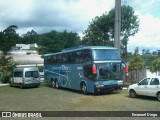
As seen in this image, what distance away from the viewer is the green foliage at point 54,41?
7581 cm

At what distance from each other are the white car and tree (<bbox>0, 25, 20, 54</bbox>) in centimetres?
6265

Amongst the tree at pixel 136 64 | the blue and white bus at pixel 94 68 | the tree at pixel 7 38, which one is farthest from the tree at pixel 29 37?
the blue and white bus at pixel 94 68

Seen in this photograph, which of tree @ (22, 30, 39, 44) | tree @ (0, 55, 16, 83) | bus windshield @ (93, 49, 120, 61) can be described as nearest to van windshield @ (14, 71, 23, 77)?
tree @ (0, 55, 16, 83)

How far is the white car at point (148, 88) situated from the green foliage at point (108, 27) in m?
34.4

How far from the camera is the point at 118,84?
2508cm

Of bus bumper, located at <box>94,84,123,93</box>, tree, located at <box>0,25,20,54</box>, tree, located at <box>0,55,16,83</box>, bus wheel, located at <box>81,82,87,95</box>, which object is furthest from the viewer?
tree, located at <box>0,25,20,54</box>

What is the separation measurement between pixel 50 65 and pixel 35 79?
88.2 inches

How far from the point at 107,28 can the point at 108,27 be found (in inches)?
10.4

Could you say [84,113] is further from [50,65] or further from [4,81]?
[4,81]

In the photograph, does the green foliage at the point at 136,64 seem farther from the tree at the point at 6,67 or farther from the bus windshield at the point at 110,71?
the tree at the point at 6,67

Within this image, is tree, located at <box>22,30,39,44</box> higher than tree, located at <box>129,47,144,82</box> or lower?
higher

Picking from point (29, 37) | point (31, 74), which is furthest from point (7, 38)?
point (31, 74)

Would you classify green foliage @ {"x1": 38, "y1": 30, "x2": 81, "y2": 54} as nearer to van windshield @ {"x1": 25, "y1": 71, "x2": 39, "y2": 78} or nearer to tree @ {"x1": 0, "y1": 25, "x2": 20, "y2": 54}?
tree @ {"x1": 0, "y1": 25, "x2": 20, "y2": 54}

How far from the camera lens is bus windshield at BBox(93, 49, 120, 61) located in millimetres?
24266
